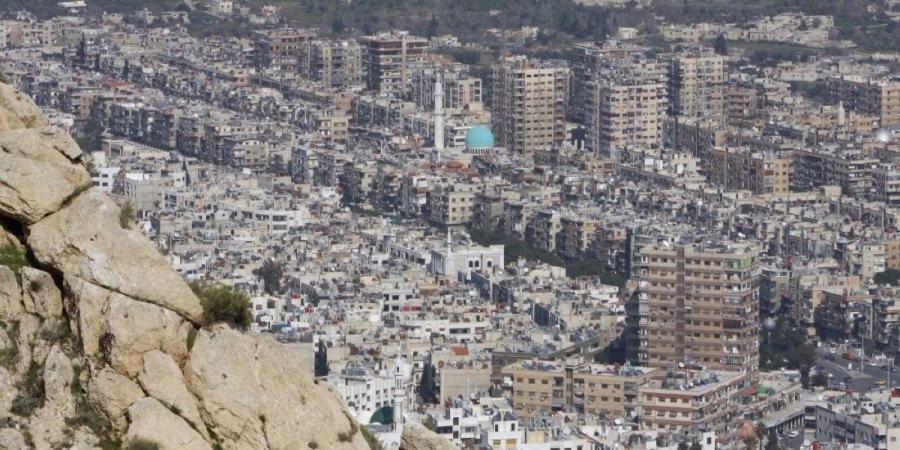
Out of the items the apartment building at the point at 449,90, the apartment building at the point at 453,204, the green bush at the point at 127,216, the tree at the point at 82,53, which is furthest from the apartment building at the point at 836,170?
the green bush at the point at 127,216

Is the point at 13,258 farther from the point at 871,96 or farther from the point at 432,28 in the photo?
the point at 432,28

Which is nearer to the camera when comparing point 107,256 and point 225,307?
point 107,256

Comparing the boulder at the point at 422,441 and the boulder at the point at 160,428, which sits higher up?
the boulder at the point at 160,428

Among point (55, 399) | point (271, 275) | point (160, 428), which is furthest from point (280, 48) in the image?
point (160, 428)

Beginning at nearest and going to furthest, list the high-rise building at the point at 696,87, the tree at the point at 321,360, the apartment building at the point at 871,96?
the tree at the point at 321,360
the apartment building at the point at 871,96
the high-rise building at the point at 696,87

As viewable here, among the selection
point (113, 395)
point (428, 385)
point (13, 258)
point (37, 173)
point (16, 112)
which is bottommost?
point (428, 385)

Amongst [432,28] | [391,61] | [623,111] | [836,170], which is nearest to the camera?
[836,170]

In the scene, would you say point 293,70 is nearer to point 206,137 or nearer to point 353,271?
point 206,137

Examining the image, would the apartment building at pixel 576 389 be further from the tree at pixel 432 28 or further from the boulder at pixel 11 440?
the tree at pixel 432 28

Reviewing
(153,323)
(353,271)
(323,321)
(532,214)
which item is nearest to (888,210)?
(532,214)
